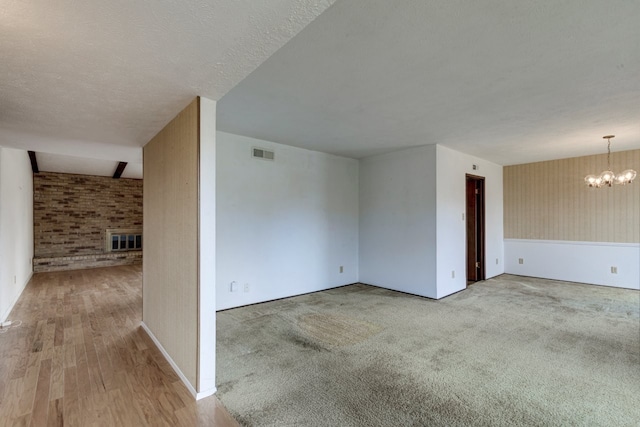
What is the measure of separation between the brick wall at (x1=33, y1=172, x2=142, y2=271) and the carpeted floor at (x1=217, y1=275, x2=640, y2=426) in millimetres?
5855

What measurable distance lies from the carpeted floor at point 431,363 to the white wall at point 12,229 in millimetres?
2768

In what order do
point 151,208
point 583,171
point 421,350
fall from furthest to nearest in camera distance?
point 583,171 < point 151,208 < point 421,350

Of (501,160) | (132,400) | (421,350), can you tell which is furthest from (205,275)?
(501,160)

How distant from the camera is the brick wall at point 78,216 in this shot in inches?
276

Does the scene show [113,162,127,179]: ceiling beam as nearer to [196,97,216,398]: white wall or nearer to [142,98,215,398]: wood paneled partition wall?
[142,98,215,398]: wood paneled partition wall

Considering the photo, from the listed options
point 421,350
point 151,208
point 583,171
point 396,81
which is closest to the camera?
point 396,81

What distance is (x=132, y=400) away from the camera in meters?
Result: 1.99

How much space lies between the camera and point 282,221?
4531 mm

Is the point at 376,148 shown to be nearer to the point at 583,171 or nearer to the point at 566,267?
the point at 583,171

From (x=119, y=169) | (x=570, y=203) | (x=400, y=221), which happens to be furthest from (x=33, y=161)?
(x=570, y=203)

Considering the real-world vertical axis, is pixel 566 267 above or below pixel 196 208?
below

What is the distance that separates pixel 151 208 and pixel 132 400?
1752 mm

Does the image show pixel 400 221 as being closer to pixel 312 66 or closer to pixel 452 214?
pixel 452 214

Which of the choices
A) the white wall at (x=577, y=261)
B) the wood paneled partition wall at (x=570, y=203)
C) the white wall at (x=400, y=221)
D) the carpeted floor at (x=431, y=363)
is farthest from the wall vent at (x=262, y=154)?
the white wall at (x=577, y=261)
